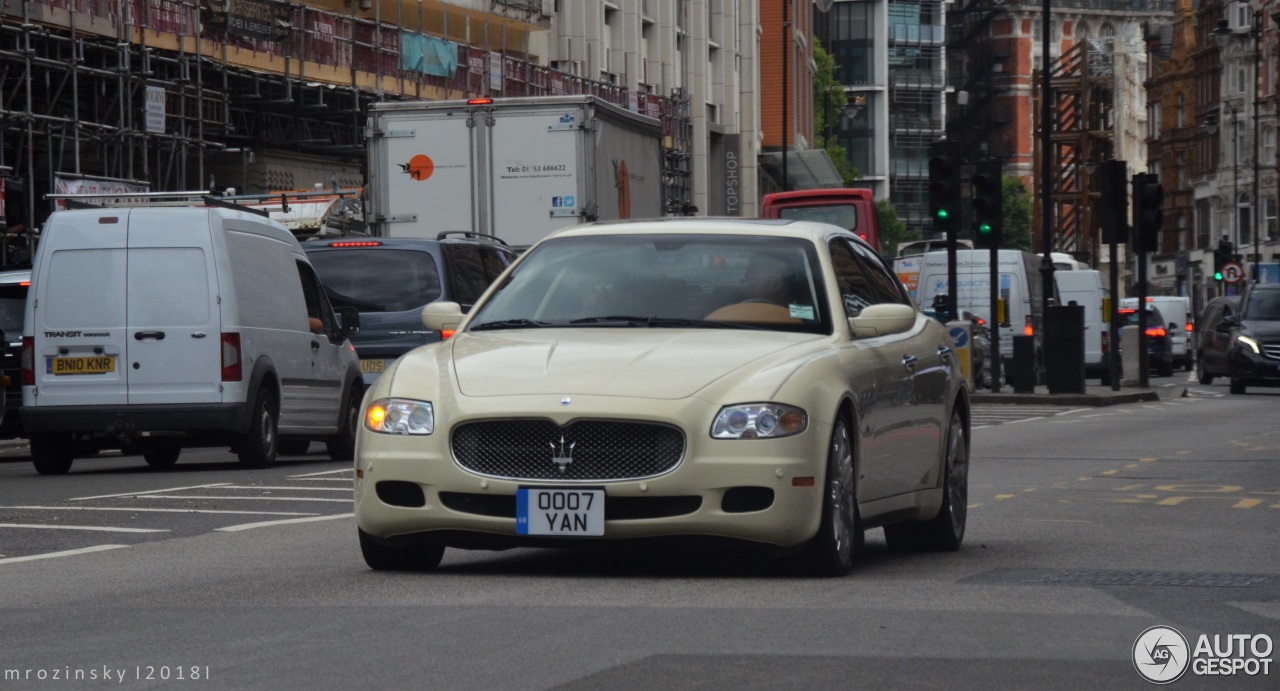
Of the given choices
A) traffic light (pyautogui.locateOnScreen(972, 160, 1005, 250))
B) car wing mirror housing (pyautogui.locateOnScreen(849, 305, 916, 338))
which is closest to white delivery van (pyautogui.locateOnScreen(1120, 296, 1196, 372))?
traffic light (pyautogui.locateOnScreen(972, 160, 1005, 250))

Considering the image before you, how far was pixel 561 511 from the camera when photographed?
8.84 m

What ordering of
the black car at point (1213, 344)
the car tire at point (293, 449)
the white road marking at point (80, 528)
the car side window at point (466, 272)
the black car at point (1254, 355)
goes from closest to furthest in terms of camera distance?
the white road marking at point (80, 528) → the car side window at point (466, 272) → the car tire at point (293, 449) → the black car at point (1254, 355) → the black car at point (1213, 344)

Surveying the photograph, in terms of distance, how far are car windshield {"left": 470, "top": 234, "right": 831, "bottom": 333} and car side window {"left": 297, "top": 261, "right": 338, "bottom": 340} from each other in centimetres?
1037

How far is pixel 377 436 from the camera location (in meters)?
9.14

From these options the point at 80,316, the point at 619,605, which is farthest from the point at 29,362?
the point at 619,605

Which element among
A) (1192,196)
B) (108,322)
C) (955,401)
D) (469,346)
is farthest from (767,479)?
(1192,196)

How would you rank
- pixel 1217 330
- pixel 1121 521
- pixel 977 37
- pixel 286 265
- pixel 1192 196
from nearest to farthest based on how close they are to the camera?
pixel 1121 521 < pixel 286 265 < pixel 1217 330 < pixel 1192 196 < pixel 977 37

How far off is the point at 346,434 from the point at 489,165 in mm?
7195

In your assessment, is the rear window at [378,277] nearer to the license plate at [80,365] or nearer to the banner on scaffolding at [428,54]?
the license plate at [80,365]

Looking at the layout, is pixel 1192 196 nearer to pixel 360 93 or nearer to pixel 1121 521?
pixel 360 93

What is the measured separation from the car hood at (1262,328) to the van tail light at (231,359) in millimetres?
26470

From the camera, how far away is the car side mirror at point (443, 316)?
1015 centimetres

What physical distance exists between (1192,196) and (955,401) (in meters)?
128
